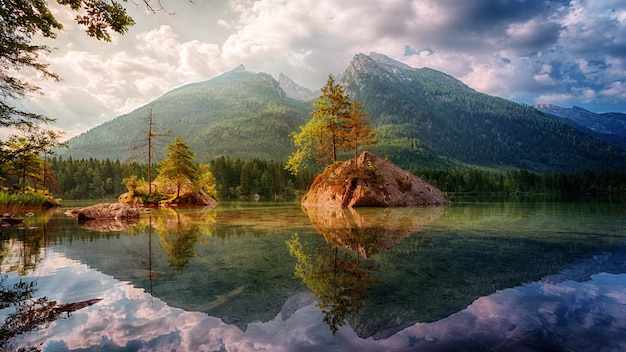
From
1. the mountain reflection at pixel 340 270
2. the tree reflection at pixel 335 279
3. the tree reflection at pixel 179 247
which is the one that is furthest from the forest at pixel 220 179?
the tree reflection at pixel 335 279

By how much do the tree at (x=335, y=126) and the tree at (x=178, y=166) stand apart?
15.5 metres

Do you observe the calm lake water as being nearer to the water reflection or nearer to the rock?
the water reflection

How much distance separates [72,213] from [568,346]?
29.2 meters

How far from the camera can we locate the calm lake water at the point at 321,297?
347 cm

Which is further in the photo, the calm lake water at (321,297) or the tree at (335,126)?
the tree at (335,126)

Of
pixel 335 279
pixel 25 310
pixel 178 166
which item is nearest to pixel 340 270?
pixel 335 279

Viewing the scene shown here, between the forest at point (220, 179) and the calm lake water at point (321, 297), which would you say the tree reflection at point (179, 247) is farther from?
the forest at point (220, 179)

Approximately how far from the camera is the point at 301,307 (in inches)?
177

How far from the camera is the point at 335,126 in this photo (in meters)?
30.5

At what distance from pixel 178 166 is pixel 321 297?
37.3 m

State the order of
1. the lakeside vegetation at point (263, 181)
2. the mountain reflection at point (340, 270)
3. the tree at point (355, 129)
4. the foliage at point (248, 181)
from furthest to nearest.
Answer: the lakeside vegetation at point (263, 181) < the foliage at point (248, 181) < the tree at point (355, 129) < the mountain reflection at point (340, 270)

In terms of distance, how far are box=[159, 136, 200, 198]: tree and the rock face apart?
653 inches

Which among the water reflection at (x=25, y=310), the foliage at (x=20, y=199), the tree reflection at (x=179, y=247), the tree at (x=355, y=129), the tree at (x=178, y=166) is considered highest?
the tree at (x=355, y=129)

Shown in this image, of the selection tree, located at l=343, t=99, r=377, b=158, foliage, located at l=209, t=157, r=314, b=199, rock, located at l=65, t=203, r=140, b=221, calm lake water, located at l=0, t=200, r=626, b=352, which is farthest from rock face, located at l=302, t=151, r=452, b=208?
foliage, located at l=209, t=157, r=314, b=199
